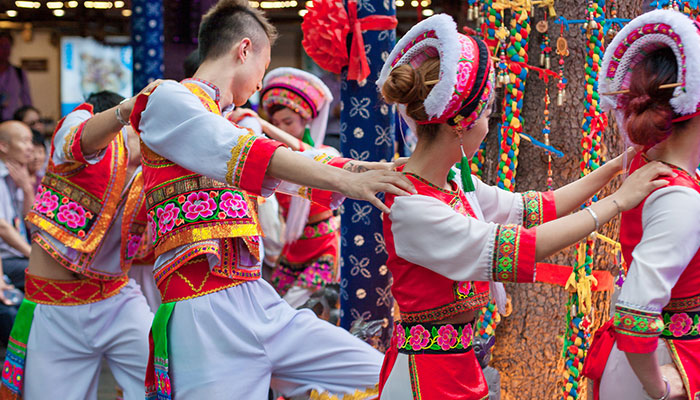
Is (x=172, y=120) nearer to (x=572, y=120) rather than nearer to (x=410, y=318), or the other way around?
(x=410, y=318)

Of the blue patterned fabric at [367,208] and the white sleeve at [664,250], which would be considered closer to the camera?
the white sleeve at [664,250]

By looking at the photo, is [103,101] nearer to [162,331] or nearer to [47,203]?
[47,203]

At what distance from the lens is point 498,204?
7.85ft

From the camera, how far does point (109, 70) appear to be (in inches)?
428

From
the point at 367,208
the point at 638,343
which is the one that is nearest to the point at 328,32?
the point at 367,208

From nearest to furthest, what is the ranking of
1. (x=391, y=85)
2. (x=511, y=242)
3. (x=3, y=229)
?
(x=511, y=242), (x=391, y=85), (x=3, y=229)

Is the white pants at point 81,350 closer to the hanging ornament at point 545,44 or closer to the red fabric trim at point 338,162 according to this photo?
the red fabric trim at point 338,162

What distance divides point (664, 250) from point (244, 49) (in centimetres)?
151

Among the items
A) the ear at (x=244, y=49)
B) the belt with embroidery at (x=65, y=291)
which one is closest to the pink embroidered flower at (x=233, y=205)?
the ear at (x=244, y=49)

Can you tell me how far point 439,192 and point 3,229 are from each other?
4463 millimetres

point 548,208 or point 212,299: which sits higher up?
point 548,208

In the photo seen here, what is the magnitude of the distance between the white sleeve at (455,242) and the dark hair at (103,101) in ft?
6.56

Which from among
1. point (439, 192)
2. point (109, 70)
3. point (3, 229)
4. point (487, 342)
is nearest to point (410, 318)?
point (439, 192)

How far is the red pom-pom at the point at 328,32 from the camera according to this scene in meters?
3.49
